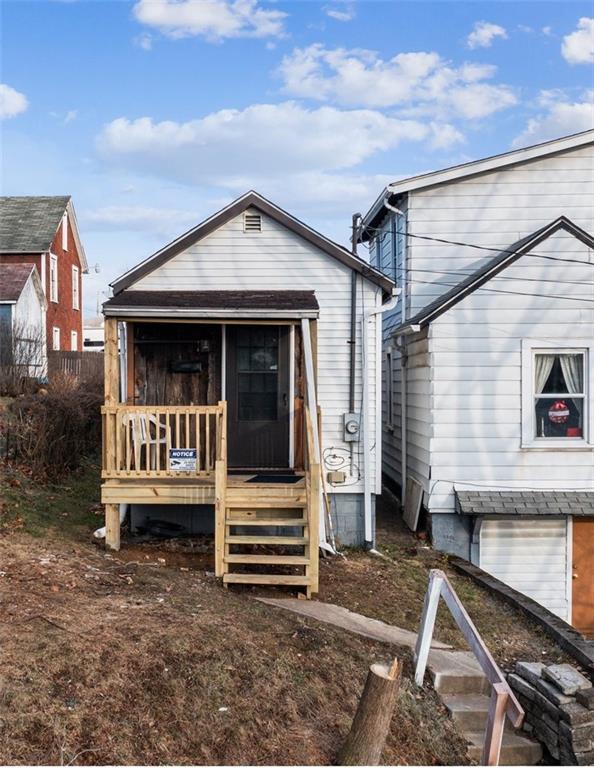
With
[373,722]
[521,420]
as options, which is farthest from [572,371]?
[373,722]

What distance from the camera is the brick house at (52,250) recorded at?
25.4 meters

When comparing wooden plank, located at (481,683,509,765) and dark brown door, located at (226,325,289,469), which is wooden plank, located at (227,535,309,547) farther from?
wooden plank, located at (481,683,509,765)

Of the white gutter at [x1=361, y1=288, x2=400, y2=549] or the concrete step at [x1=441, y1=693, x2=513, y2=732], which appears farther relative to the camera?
the white gutter at [x1=361, y1=288, x2=400, y2=549]

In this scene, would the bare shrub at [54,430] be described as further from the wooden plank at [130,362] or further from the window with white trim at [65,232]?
the window with white trim at [65,232]

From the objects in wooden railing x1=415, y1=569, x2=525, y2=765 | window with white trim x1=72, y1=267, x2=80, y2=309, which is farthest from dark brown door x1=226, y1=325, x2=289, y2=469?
window with white trim x1=72, y1=267, x2=80, y2=309

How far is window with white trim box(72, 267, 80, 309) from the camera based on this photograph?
30.3 metres

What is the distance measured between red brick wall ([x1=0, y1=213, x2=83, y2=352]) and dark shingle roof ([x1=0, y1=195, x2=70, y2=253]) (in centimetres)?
38

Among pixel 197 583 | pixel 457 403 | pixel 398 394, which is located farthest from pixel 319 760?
pixel 398 394

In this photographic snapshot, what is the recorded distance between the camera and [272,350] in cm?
1042

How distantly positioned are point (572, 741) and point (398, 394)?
846cm

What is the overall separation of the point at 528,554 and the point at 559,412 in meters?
2.20

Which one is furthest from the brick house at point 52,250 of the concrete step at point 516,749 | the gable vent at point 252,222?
the concrete step at point 516,749

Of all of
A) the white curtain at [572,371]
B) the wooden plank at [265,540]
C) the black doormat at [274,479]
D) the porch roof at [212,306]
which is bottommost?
the wooden plank at [265,540]

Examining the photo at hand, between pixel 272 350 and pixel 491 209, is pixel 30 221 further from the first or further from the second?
pixel 491 209
